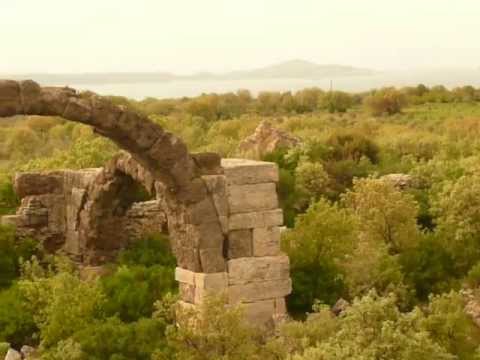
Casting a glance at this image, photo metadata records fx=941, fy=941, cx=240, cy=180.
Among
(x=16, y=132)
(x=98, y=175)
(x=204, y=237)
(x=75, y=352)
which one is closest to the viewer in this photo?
(x=75, y=352)

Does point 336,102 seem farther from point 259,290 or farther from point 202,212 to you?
point 202,212

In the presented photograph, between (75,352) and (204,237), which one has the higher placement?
(204,237)

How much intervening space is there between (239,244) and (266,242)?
41 centimetres

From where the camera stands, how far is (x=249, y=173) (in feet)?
43.8

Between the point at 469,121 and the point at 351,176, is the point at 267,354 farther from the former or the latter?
the point at 469,121

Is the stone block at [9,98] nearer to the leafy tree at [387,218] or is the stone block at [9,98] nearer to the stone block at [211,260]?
the stone block at [211,260]

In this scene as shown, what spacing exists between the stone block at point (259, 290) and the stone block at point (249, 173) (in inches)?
56.9

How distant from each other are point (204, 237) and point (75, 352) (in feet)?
7.58

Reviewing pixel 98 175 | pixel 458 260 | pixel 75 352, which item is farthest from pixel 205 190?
pixel 458 260

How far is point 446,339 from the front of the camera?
A: 11227 mm

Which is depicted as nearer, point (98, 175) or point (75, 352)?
point (75, 352)

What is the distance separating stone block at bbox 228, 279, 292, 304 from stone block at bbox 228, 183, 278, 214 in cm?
105

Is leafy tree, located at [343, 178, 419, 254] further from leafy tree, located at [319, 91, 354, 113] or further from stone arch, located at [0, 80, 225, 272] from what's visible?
leafy tree, located at [319, 91, 354, 113]

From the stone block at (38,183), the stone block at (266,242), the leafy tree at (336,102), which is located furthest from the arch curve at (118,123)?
the leafy tree at (336,102)
